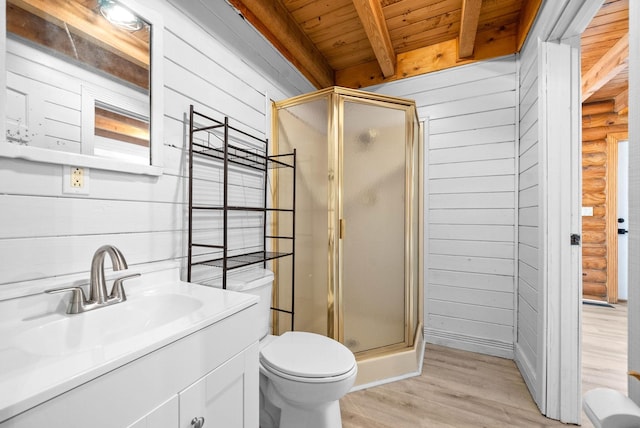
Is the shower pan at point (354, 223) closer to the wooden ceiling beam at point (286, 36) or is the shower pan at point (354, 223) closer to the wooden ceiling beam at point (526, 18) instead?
the wooden ceiling beam at point (286, 36)

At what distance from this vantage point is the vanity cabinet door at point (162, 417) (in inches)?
26.0

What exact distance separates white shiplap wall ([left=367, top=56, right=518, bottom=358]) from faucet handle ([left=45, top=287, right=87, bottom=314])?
90.6 inches

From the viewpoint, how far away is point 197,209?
4.81 feet

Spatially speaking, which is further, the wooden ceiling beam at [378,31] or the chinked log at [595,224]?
the chinked log at [595,224]

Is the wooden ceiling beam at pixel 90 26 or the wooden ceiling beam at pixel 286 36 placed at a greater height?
the wooden ceiling beam at pixel 286 36

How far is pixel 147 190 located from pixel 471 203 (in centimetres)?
Answer: 227

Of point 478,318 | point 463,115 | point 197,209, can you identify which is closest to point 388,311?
point 478,318

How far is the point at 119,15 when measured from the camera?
1142 mm

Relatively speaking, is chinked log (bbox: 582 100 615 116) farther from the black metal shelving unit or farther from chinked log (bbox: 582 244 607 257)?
the black metal shelving unit

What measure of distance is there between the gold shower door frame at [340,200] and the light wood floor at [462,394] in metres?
0.26

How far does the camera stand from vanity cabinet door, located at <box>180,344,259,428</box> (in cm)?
79

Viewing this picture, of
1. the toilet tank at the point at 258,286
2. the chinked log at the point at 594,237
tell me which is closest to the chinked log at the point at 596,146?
the chinked log at the point at 594,237

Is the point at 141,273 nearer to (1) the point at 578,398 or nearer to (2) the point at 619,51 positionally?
(1) the point at 578,398

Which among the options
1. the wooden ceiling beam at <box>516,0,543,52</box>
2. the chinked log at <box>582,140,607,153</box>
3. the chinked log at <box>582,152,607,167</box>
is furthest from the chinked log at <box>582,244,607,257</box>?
the wooden ceiling beam at <box>516,0,543,52</box>
